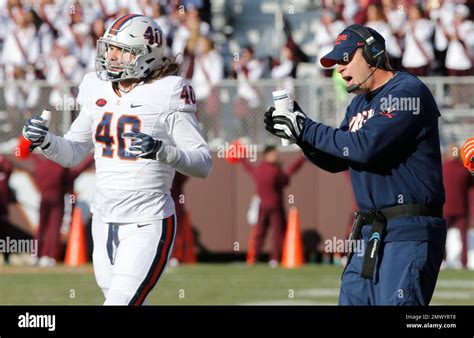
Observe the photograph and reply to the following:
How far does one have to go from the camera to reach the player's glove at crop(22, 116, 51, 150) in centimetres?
664

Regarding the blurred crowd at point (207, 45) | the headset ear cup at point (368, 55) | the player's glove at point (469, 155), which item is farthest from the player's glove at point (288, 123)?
the blurred crowd at point (207, 45)

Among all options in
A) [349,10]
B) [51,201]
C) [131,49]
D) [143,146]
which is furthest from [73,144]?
[349,10]

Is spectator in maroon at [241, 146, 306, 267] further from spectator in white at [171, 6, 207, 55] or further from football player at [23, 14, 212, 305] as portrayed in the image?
football player at [23, 14, 212, 305]

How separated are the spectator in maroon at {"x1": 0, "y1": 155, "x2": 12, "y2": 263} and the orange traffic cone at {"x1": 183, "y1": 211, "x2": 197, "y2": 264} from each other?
95.5 inches

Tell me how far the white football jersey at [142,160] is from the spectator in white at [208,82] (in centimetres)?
937

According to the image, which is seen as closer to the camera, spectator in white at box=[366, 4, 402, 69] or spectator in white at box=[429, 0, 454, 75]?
spectator in white at box=[366, 4, 402, 69]

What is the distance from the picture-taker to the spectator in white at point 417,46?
16578 millimetres

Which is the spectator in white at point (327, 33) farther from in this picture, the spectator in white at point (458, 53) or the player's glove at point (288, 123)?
the player's glove at point (288, 123)

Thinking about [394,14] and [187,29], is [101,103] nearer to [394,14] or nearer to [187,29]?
[394,14]

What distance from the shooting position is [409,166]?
591 centimetres

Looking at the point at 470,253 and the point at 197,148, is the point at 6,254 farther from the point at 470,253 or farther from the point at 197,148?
the point at 197,148

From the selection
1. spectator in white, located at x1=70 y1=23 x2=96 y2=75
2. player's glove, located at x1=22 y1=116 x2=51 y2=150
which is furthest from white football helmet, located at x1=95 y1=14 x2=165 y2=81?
spectator in white, located at x1=70 y1=23 x2=96 y2=75

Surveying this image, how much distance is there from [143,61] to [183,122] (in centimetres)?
44
